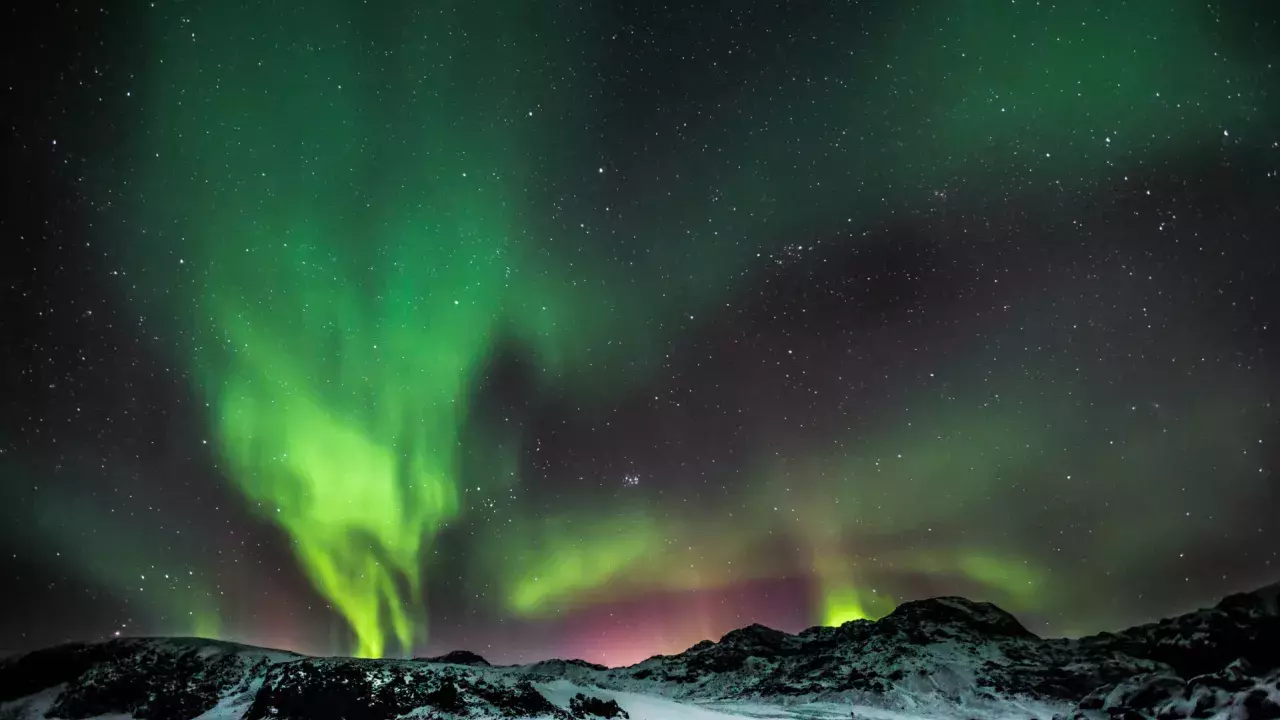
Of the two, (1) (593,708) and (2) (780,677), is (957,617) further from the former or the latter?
(1) (593,708)

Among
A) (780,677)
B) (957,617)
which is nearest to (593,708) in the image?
(780,677)

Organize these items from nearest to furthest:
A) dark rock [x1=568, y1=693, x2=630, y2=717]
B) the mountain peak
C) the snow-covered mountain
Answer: the snow-covered mountain
dark rock [x1=568, y1=693, x2=630, y2=717]
the mountain peak

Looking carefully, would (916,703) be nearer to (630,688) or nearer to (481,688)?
(630,688)

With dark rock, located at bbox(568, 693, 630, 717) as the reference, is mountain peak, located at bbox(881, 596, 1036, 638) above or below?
above

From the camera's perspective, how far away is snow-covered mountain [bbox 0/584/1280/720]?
50281 millimetres

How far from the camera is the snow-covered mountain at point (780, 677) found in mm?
50281

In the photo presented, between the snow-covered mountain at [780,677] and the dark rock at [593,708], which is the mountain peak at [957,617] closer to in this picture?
the snow-covered mountain at [780,677]

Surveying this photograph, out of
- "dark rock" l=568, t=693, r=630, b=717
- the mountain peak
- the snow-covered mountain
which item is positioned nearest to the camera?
the snow-covered mountain

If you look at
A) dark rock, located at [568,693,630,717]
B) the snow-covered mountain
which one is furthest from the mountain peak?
dark rock, located at [568,693,630,717]

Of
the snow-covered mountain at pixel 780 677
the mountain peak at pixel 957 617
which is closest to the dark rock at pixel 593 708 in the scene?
the snow-covered mountain at pixel 780 677

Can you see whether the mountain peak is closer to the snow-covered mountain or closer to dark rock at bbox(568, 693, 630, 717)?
the snow-covered mountain

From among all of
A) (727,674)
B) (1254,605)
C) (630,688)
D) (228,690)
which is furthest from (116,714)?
(1254,605)

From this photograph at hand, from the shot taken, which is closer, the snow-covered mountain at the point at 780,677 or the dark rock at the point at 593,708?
the snow-covered mountain at the point at 780,677

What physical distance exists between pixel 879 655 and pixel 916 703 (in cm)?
4077
